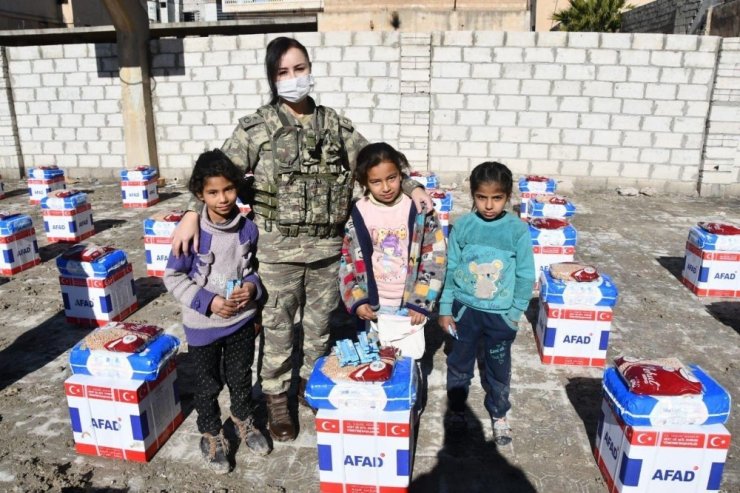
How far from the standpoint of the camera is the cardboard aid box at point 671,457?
2461mm

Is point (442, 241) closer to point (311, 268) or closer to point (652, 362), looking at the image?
point (311, 268)

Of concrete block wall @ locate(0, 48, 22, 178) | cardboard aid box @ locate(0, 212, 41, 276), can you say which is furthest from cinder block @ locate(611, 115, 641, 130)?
concrete block wall @ locate(0, 48, 22, 178)

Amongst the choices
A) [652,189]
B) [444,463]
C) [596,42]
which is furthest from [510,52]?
[444,463]

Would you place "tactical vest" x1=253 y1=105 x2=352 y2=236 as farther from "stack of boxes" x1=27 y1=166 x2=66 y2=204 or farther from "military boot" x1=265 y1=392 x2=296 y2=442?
"stack of boxes" x1=27 y1=166 x2=66 y2=204

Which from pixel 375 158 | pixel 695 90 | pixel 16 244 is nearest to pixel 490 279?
pixel 375 158

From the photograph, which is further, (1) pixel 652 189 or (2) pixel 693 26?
(2) pixel 693 26

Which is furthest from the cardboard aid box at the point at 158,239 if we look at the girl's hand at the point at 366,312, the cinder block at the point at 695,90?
the cinder block at the point at 695,90

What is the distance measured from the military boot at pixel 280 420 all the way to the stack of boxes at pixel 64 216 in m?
5.57

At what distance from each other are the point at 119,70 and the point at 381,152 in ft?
33.3

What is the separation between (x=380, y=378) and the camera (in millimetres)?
2562

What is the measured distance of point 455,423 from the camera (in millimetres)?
3273

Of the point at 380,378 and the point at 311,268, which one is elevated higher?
the point at 311,268

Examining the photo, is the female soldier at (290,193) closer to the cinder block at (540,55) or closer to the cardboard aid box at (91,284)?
the cardboard aid box at (91,284)

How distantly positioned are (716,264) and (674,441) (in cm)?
367
